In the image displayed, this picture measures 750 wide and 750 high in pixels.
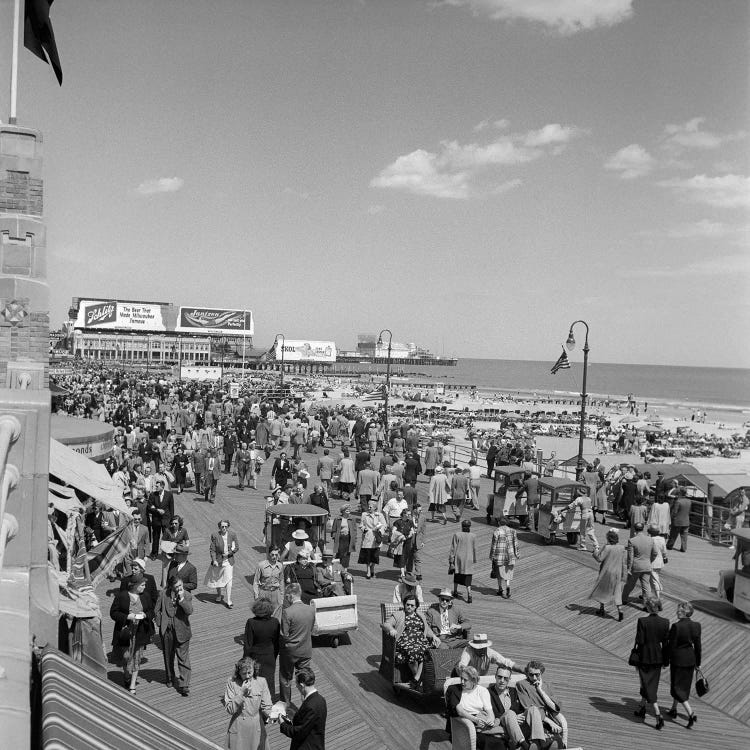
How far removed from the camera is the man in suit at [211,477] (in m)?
17.7

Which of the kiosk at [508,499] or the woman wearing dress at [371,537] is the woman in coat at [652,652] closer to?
the woman wearing dress at [371,537]

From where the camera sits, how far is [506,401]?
9050cm

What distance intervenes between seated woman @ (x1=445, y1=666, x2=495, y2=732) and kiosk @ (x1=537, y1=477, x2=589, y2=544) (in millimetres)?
8813

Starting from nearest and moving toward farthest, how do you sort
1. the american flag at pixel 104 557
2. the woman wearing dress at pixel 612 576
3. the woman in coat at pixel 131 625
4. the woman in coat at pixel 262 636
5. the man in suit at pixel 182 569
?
the woman in coat at pixel 262 636, the woman in coat at pixel 131 625, the man in suit at pixel 182 569, the american flag at pixel 104 557, the woman wearing dress at pixel 612 576

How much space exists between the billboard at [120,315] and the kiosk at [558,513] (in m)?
112

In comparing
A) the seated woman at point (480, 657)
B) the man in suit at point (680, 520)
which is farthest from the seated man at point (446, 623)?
the man in suit at point (680, 520)

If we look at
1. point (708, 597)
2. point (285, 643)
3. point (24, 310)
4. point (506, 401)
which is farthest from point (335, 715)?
point (506, 401)

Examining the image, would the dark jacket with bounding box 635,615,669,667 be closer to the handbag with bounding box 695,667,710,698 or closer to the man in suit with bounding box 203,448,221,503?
the handbag with bounding box 695,667,710,698

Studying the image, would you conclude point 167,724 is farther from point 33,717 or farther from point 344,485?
point 344,485

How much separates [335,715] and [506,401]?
277 feet

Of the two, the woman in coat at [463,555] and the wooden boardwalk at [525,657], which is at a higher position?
the woman in coat at [463,555]

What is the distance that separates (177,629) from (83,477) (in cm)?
317

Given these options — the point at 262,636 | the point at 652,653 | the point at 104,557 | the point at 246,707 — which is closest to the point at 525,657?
the point at 652,653

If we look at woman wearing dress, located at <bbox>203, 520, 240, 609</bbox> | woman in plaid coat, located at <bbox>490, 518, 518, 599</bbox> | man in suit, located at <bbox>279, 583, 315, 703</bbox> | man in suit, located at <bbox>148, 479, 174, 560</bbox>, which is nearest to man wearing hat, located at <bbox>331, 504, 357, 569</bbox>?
woman wearing dress, located at <bbox>203, 520, 240, 609</bbox>
